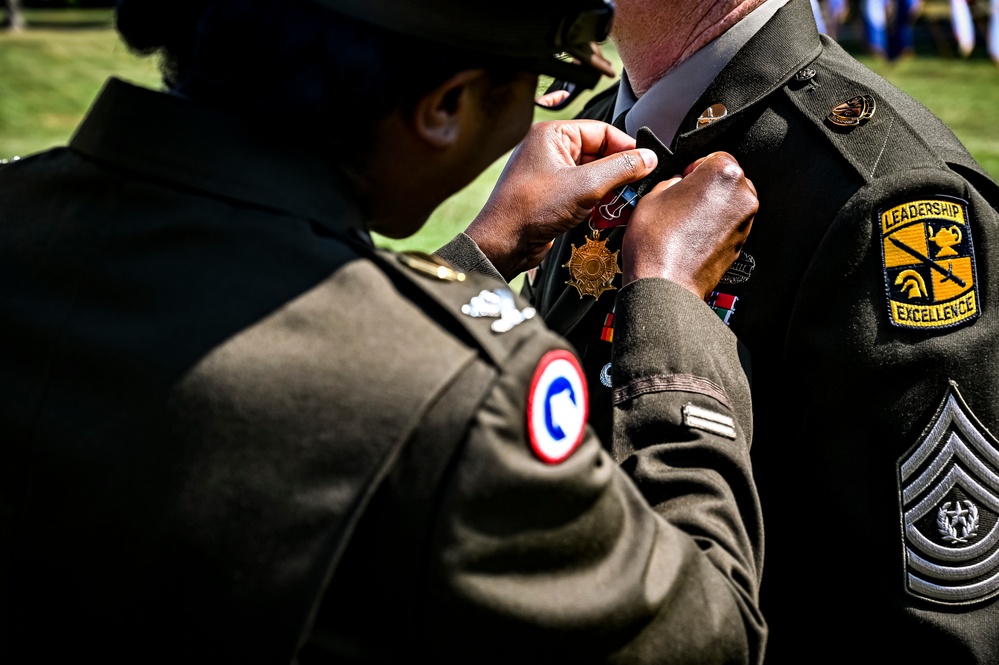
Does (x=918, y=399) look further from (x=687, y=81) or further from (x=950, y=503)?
(x=687, y=81)

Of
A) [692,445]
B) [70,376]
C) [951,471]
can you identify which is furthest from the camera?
[951,471]

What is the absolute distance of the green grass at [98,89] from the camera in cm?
711

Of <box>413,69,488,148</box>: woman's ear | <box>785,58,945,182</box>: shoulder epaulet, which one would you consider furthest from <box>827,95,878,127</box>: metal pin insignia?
<box>413,69,488,148</box>: woman's ear

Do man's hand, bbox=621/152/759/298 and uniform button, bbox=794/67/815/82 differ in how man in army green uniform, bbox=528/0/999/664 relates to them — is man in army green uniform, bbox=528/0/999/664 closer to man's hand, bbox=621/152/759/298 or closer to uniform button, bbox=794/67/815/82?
uniform button, bbox=794/67/815/82

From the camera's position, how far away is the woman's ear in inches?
49.9

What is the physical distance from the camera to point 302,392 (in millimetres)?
1129

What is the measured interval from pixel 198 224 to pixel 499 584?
562mm

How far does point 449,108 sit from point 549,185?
27.3 inches

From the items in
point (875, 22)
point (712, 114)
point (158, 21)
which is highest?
point (158, 21)

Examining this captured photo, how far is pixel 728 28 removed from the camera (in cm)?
204

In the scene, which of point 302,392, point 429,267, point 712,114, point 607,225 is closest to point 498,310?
point 429,267

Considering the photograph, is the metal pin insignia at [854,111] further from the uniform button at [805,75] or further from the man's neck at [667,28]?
the man's neck at [667,28]

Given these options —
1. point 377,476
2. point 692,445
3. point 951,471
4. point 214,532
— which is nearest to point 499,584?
point 377,476

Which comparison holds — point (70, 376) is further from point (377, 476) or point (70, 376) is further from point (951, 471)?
point (951, 471)
